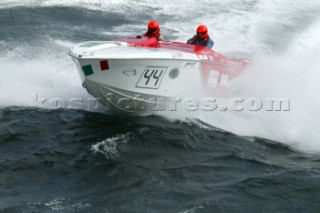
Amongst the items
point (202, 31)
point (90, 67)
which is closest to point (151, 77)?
point (90, 67)

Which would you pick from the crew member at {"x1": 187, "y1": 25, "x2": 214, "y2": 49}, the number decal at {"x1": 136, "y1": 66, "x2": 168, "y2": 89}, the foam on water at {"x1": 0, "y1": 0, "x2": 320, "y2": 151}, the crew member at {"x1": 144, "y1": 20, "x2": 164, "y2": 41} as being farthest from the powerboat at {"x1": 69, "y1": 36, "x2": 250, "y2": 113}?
the foam on water at {"x1": 0, "y1": 0, "x2": 320, "y2": 151}

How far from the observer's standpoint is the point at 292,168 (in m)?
7.78

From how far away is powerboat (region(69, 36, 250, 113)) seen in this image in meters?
8.50

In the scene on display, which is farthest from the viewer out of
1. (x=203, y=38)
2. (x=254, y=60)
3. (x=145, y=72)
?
(x=254, y=60)

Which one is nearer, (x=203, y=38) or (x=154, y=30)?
(x=154, y=30)

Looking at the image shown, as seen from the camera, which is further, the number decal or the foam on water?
the foam on water

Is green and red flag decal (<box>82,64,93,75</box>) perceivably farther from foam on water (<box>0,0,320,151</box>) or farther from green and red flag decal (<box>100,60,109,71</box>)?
foam on water (<box>0,0,320,151</box>)

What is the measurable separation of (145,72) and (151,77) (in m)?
0.18

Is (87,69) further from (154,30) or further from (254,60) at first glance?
(254,60)

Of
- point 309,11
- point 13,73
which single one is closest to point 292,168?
point 13,73

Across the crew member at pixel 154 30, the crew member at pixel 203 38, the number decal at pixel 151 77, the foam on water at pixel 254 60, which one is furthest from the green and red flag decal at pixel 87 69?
the crew member at pixel 203 38

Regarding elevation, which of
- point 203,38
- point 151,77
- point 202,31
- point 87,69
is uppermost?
point 202,31

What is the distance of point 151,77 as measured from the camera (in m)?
8.84

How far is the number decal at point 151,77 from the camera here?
8.76 meters
